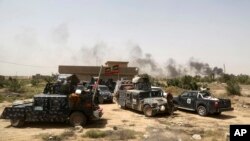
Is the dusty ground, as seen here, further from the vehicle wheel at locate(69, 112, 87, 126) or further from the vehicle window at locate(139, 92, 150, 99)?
the vehicle window at locate(139, 92, 150, 99)

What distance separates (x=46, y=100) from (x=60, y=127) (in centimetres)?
152


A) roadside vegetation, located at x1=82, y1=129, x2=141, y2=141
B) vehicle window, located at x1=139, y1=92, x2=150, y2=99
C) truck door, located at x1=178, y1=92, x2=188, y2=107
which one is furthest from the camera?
truck door, located at x1=178, y1=92, x2=188, y2=107

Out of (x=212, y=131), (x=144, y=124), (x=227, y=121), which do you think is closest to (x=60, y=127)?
(x=144, y=124)

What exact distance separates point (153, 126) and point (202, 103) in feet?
16.6

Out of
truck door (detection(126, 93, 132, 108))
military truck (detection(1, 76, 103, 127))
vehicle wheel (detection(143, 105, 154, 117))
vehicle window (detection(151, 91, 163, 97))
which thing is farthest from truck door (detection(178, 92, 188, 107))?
military truck (detection(1, 76, 103, 127))

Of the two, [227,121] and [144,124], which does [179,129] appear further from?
[227,121]

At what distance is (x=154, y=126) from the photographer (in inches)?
617

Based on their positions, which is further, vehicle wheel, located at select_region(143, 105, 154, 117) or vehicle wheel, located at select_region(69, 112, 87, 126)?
vehicle wheel, located at select_region(143, 105, 154, 117)

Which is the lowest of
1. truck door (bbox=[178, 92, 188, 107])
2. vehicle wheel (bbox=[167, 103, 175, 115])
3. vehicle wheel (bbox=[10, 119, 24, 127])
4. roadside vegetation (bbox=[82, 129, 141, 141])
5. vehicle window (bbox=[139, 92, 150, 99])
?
roadside vegetation (bbox=[82, 129, 141, 141])

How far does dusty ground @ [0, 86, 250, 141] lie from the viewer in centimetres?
1325

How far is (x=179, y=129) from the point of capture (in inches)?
579

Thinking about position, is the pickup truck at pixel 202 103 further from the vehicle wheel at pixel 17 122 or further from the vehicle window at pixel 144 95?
the vehicle wheel at pixel 17 122

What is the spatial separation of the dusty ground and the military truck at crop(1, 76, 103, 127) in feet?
1.42

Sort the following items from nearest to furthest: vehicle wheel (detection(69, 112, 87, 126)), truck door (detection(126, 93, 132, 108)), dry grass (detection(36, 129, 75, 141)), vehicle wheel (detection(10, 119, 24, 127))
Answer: dry grass (detection(36, 129, 75, 141))
vehicle wheel (detection(10, 119, 24, 127))
vehicle wheel (detection(69, 112, 87, 126))
truck door (detection(126, 93, 132, 108))
